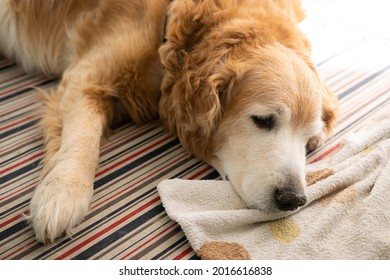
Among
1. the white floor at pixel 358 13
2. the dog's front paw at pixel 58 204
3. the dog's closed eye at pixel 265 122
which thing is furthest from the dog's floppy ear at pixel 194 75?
the white floor at pixel 358 13

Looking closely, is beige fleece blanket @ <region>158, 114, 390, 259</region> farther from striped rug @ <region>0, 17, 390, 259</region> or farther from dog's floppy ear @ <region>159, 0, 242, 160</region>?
dog's floppy ear @ <region>159, 0, 242, 160</region>

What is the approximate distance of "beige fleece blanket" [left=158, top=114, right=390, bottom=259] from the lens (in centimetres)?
140

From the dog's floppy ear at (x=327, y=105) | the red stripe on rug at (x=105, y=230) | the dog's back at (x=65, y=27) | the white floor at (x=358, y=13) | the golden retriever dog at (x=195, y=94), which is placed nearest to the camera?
the red stripe on rug at (x=105, y=230)

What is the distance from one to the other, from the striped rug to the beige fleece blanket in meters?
0.08

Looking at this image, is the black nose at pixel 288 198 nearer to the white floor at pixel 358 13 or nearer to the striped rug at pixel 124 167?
the striped rug at pixel 124 167

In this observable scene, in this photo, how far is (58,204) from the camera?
145 cm

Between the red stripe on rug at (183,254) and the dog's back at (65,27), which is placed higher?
the dog's back at (65,27)

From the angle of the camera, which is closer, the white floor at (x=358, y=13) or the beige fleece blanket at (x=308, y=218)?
the beige fleece blanket at (x=308, y=218)

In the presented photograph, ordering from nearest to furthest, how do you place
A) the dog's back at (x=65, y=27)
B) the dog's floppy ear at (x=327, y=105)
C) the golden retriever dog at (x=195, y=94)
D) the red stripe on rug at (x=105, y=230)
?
the red stripe on rug at (x=105, y=230), the golden retriever dog at (x=195, y=94), the dog's floppy ear at (x=327, y=105), the dog's back at (x=65, y=27)

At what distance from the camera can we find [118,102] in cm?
191

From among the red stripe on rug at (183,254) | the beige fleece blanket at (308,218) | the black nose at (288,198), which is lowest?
the red stripe on rug at (183,254)

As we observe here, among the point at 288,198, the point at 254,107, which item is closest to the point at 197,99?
the point at 254,107

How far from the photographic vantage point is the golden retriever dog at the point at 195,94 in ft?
4.91

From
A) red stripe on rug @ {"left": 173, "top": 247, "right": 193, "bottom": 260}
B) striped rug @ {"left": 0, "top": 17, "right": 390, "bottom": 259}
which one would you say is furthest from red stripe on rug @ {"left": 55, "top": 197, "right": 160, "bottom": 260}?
red stripe on rug @ {"left": 173, "top": 247, "right": 193, "bottom": 260}
